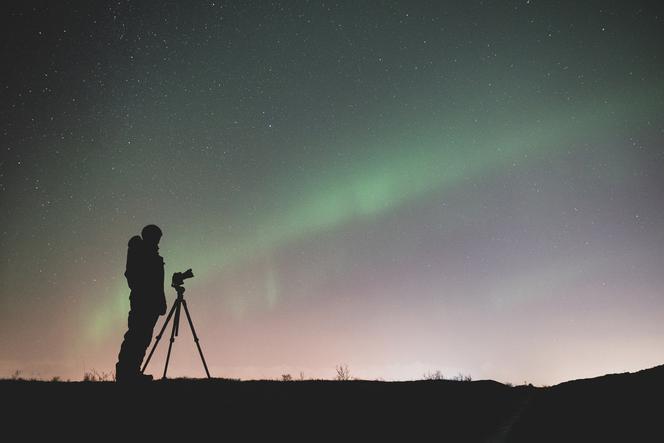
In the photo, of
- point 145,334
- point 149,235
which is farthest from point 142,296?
point 149,235

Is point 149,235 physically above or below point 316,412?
above

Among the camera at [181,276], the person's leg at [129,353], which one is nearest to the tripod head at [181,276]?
the camera at [181,276]

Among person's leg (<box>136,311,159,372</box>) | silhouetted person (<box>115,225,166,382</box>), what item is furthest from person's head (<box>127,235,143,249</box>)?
person's leg (<box>136,311,159,372</box>)

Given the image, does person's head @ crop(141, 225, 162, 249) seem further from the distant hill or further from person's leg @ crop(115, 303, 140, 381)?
the distant hill

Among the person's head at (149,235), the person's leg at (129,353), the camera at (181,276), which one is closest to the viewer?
the person's leg at (129,353)

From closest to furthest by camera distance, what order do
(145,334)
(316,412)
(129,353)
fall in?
(316,412), (129,353), (145,334)

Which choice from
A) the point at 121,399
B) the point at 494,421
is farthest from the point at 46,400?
the point at 494,421

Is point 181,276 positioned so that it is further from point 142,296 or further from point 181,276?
point 142,296

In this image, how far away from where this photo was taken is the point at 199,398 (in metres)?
6.46

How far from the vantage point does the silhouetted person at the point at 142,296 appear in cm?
712

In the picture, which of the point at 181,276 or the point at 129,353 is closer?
the point at 129,353

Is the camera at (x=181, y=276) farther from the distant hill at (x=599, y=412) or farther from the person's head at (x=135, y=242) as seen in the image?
the distant hill at (x=599, y=412)

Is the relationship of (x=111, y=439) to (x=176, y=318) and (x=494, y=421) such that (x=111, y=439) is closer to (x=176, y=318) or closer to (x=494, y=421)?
(x=176, y=318)

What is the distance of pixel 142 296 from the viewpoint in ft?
24.4
